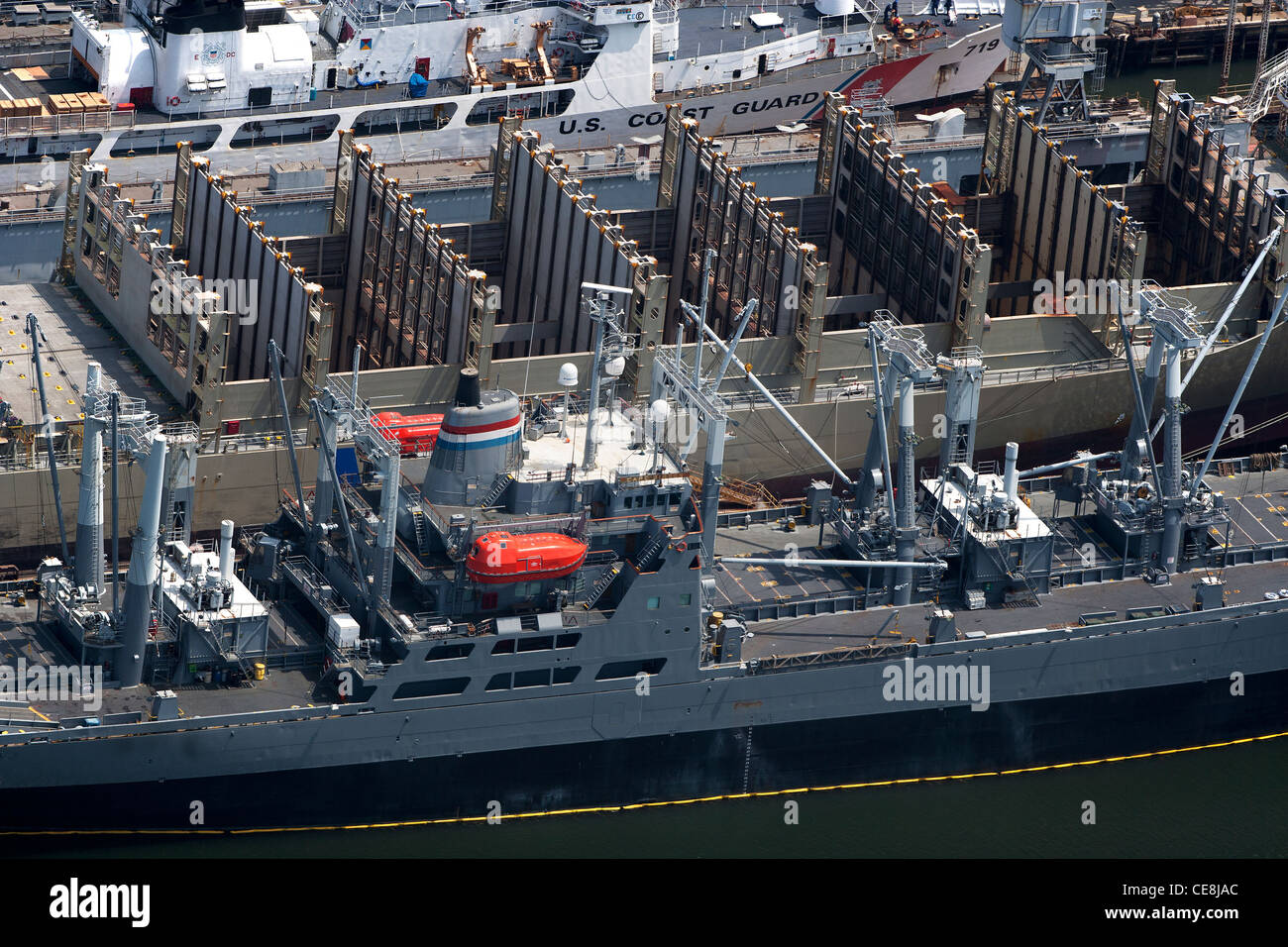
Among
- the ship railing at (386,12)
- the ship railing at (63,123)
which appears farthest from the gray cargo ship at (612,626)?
the ship railing at (386,12)

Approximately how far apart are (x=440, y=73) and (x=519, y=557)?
134 feet

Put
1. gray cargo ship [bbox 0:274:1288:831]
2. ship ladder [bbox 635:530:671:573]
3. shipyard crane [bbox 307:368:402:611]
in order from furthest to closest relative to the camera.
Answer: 1. ship ladder [bbox 635:530:671:573]
2. gray cargo ship [bbox 0:274:1288:831]
3. shipyard crane [bbox 307:368:402:611]

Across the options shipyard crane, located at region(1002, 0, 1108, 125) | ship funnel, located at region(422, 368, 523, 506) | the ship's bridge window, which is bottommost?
the ship's bridge window

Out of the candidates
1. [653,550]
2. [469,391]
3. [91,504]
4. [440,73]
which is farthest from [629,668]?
[440,73]

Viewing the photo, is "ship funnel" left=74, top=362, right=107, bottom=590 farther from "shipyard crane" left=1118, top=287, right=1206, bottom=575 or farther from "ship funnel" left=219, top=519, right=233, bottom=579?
"shipyard crane" left=1118, top=287, right=1206, bottom=575

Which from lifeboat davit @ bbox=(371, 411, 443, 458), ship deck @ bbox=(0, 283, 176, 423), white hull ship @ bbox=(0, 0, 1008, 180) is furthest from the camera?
white hull ship @ bbox=(0, 0, 1008, 180)

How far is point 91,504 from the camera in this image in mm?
68312

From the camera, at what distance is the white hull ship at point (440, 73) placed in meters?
99.6

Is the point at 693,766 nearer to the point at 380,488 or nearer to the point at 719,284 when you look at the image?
the point at 380,488

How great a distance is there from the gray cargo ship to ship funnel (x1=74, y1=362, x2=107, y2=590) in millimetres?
79

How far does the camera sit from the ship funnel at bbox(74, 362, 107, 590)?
67688mm

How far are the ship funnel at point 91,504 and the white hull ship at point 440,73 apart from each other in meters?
31.5

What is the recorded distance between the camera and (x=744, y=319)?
239ft

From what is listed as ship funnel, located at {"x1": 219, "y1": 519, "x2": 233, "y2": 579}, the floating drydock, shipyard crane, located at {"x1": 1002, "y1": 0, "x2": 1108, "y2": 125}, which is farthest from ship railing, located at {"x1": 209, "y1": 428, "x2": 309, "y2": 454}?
shipyard crane, located at {"x1": 1002, "y1": 0, "x2": 1108, "y2": 125}
